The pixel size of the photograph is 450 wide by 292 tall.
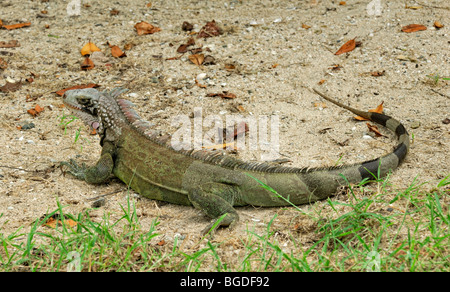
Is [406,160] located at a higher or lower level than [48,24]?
lower

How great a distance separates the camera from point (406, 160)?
416cm

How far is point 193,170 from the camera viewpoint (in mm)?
3926

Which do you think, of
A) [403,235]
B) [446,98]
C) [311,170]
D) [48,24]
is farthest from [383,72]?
[48,24]

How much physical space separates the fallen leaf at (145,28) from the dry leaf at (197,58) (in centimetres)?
Result: 102

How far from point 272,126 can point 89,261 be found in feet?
8.91

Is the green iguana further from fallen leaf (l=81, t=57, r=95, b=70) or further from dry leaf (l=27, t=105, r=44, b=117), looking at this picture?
fallen leaf (l=81, t=57, r=95, b=70)

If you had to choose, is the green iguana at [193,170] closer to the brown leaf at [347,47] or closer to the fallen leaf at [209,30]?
the brown leaf at [347,47]

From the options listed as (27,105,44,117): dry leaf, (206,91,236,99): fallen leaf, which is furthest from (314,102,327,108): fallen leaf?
(27,105,44,117): dry leaf

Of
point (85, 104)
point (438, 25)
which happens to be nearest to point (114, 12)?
point (85, 104)

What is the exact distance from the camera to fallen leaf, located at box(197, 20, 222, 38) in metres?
6.71

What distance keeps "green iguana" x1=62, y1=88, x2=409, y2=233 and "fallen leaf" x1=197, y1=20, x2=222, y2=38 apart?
7.75 feet

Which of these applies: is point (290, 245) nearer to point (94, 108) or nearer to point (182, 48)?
point (94, 108)
